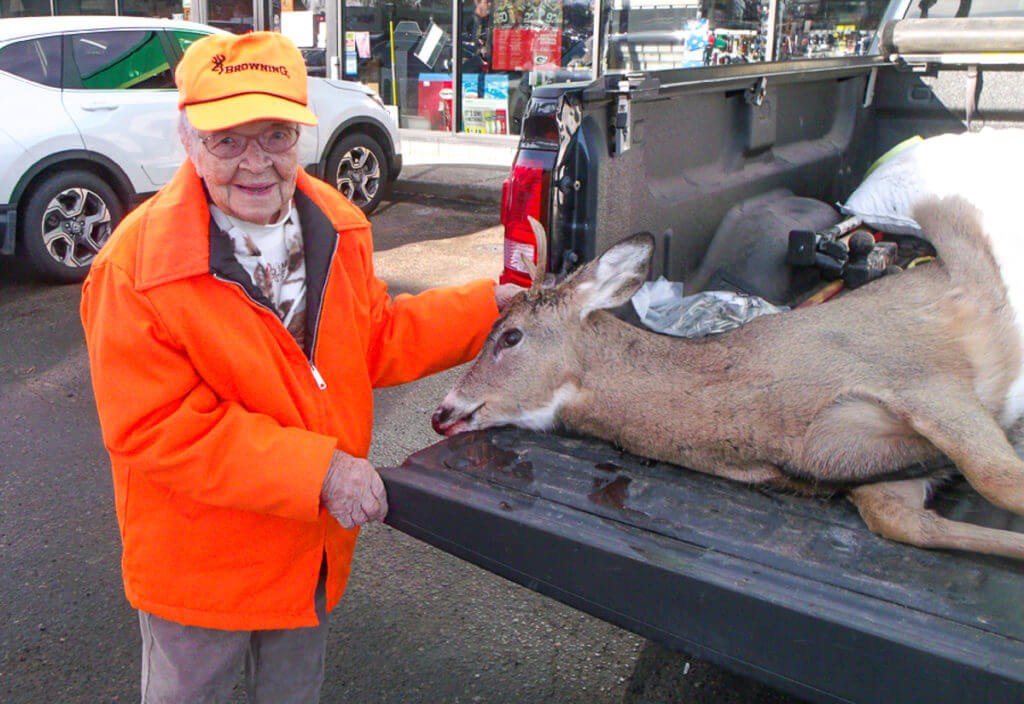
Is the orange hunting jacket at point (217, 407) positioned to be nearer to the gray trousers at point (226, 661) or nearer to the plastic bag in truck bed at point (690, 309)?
the gray trousers at point (226, 661)

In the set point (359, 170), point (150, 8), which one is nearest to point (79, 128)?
point (359, 170)

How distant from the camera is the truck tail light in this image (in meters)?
3.11

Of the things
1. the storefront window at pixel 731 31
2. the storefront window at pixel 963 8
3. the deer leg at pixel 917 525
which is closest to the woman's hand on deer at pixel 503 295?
the deer leg at pixel 917 525

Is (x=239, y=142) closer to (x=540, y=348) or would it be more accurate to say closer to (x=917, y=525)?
(x=540, y=348)

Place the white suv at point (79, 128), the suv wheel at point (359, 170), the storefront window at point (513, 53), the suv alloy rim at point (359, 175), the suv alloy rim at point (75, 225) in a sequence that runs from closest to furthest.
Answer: the white suv at point (79, 128), the suv alloy rim at point (75, 225), the suv wheel at point (359, 170), the suv alloy rim at point (359, 175), the storefront window at point (513, 53)

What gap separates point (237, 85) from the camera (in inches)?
86.3

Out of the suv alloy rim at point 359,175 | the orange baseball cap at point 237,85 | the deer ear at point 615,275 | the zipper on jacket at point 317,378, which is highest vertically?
the orange baseball cap at point 237,85

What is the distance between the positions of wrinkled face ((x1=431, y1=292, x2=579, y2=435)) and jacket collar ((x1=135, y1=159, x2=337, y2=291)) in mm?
957

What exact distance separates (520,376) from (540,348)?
107 mm

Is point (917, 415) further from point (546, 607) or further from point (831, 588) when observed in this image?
point (546, 607)

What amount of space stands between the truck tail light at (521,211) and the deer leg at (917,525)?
1317 mm

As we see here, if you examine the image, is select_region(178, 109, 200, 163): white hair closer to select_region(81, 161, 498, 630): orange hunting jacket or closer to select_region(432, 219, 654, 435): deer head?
select_region(81, 161, 498, 630): orange hunting jacket

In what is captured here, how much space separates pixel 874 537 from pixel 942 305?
3.32ft

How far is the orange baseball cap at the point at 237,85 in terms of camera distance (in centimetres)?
216
